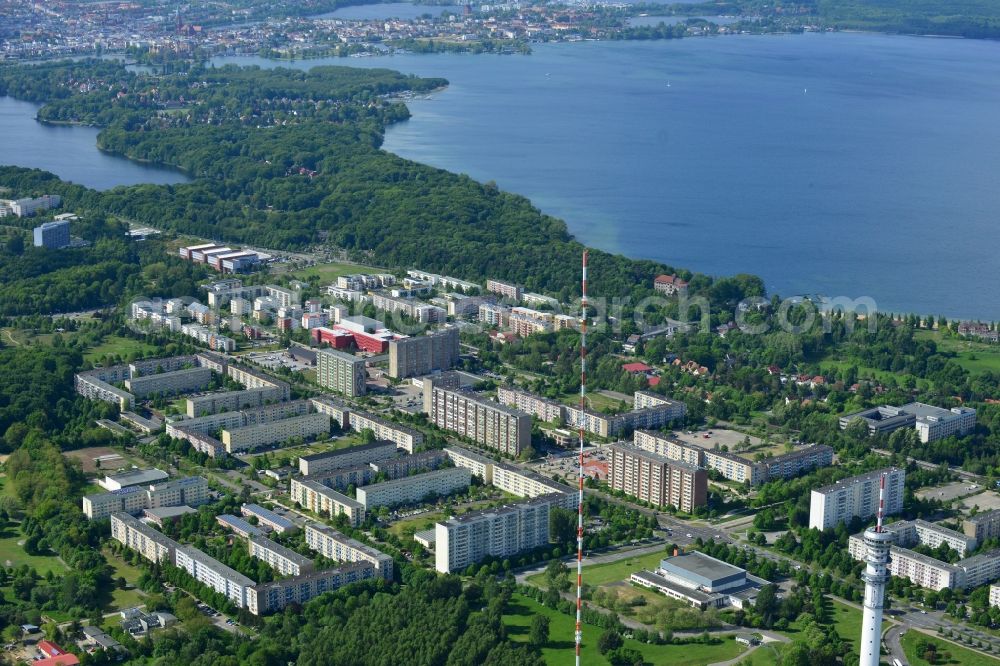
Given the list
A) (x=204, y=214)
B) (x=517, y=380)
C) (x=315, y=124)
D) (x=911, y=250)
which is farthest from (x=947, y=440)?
(x=315, y=124)

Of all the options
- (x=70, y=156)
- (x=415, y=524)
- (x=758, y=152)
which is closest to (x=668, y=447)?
(x=415, y=524)

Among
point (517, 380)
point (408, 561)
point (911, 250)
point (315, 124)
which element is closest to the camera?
point (408, 561)

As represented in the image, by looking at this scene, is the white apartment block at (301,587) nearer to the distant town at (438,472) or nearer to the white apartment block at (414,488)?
the distant town at (438,472)

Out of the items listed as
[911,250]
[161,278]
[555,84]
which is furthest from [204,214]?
[555,84]

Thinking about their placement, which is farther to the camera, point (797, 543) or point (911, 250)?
point (911, 250)

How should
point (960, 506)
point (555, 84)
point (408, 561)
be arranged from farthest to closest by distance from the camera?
point (555, 84)
point (960, 506)
point (408, 561)

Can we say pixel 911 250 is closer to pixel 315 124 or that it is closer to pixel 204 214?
pixel 204 214
